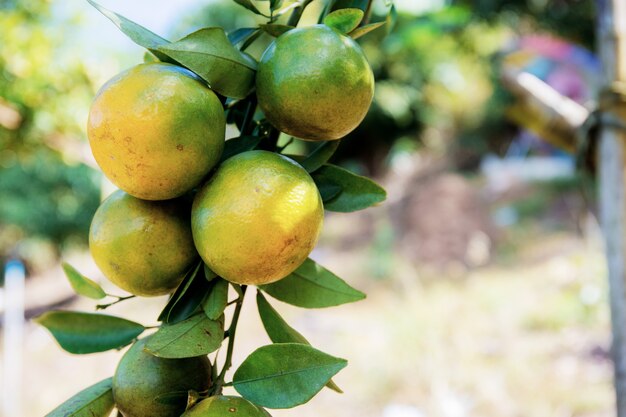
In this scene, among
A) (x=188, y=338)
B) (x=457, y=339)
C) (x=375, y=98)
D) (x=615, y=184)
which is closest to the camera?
(x=188, y=338)

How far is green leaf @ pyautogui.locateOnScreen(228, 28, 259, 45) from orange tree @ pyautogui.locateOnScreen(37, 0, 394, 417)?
17mm

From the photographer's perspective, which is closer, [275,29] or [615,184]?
[275,29]

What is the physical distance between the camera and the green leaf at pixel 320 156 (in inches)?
19.5

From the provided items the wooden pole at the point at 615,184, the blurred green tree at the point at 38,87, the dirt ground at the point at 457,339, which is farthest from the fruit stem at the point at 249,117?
the blurred green tree at the point at 38,87

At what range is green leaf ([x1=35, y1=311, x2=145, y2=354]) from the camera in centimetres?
48

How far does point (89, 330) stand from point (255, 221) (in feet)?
0.61

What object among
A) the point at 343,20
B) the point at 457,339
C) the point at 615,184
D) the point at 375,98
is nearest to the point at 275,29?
the point at 343,20

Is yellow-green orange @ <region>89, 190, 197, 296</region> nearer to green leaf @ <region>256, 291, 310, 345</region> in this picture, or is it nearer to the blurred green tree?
green leaf @ <region>256, 291, 310, 345</region>

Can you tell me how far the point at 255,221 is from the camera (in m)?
0.41

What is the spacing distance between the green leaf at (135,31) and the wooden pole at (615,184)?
662mm

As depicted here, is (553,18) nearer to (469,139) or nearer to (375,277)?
(375,277)

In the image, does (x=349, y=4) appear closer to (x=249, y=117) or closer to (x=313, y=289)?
(x=249, y=117)

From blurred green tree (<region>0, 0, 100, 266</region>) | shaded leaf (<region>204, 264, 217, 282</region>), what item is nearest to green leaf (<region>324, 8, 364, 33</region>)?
shaded leaf (<region>204, 264, 217, 282</region>)

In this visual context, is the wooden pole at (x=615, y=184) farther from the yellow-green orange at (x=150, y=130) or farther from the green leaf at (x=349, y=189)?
the yellow-green orange at (x=150, y=130)
